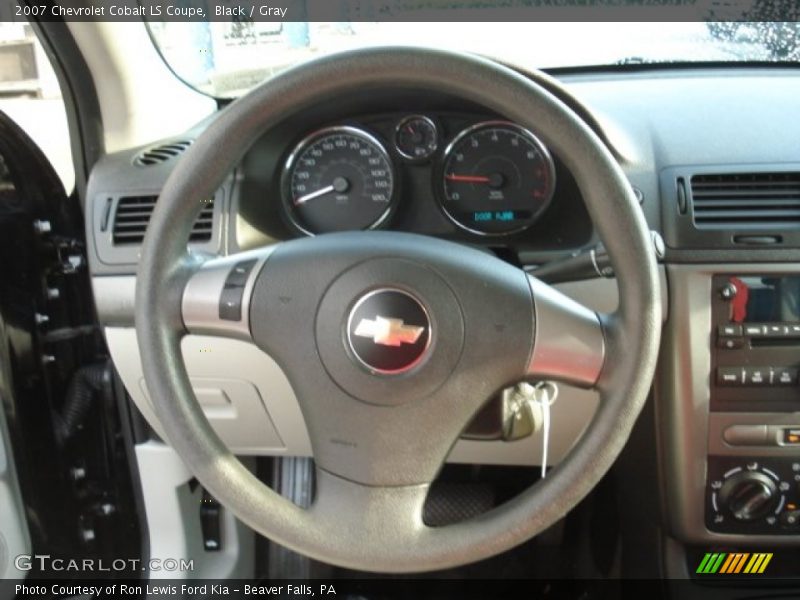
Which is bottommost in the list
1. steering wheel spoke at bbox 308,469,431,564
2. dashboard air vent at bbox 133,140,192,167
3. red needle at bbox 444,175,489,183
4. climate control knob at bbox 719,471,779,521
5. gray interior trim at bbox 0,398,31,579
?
gray interior trim at bbox 0,398,31,579

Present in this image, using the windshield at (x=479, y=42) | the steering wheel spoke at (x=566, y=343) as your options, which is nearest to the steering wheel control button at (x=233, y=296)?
the steering wheel spoke at (x=566, y=343)

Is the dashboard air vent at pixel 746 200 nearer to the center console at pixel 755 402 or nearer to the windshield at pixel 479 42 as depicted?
the center console at pixel 755 402

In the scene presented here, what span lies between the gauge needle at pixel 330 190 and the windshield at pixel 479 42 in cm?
29

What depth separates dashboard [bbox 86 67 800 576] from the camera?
143 centimetres

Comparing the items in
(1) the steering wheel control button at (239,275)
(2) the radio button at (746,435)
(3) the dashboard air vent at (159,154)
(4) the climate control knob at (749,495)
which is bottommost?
(4) the climate control knob at (749,495)

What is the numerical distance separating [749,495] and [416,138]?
2.77 ft

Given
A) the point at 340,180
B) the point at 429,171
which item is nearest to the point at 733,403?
the point at 429,171

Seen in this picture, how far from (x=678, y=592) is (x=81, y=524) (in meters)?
1.22

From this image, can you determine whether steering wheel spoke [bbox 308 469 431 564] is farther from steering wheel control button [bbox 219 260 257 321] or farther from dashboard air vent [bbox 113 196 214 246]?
dashboard air vent [bbox 113 196 214 246]

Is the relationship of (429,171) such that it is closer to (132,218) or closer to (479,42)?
(479,42)

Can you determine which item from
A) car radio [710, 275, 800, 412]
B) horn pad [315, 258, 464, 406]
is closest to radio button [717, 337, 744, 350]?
car radio [710, 275, 800, 412]

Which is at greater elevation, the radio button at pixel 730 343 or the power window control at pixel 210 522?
the radio button at pixel 730 343

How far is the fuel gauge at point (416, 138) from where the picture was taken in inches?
60.3

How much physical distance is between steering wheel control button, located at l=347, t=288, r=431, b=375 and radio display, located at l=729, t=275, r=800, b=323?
622 mm
